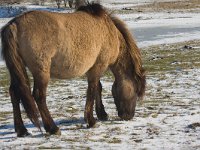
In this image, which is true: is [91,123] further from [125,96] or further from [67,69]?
[67,69]

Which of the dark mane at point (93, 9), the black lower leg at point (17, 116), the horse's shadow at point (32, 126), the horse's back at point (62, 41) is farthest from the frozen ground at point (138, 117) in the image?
the dark mane at point (93, 9)

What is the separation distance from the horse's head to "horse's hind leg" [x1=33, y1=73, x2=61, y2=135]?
1.61 meters

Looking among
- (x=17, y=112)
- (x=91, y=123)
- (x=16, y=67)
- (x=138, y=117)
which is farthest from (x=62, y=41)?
(x=138, y=117)

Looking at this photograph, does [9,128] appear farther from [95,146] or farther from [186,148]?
[186,148]

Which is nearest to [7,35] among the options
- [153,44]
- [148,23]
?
[153,44]

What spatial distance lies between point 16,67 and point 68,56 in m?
0.86

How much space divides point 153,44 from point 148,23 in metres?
13.1

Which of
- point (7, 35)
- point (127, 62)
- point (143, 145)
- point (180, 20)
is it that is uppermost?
point (7, 35)

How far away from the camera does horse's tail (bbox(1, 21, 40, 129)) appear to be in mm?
6164

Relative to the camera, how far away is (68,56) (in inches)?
264

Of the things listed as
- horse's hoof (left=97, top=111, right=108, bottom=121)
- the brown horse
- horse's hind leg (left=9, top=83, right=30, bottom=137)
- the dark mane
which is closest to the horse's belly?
the brown horse

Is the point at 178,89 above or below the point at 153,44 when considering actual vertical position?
above

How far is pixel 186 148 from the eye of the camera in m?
5.84

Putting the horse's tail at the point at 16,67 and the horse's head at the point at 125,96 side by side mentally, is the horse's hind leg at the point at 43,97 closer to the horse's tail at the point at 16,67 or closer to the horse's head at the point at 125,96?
the horse's tail at the point at 16,67
